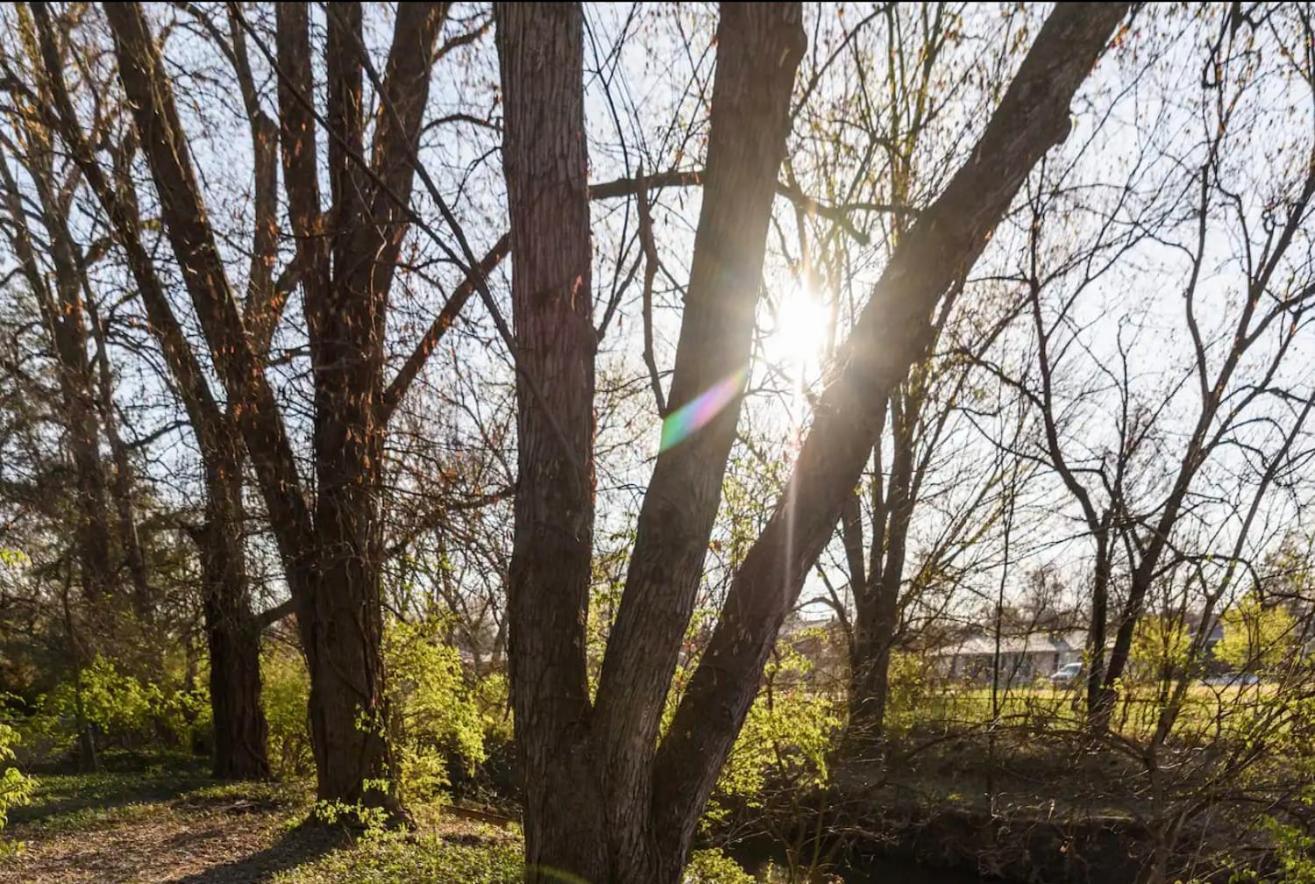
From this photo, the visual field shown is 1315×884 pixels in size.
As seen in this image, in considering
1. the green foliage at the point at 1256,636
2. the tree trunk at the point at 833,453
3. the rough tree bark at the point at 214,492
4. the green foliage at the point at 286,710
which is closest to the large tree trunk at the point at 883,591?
the green foliage at the point at 1256,636

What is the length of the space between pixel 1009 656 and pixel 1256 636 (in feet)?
14.3

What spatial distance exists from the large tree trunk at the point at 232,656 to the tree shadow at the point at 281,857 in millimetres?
2149

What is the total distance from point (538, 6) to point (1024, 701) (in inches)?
193

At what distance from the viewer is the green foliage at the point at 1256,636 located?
14.4 feet

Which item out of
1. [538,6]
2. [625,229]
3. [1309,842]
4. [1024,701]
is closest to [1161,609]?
[1024,701]

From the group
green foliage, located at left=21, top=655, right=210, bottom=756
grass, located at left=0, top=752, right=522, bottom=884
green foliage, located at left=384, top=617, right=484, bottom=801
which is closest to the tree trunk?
grass, located at left=0, top=752, right=522, bottom=884

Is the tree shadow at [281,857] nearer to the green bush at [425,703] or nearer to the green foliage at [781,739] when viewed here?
the green bush at [425,703]

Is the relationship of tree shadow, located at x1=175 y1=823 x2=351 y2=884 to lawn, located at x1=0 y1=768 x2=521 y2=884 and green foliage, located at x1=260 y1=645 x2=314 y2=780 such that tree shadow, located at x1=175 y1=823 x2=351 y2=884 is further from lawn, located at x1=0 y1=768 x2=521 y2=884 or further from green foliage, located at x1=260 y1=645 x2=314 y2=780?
green foliage, located at x1=260 y1=645 x2=314 y2=780

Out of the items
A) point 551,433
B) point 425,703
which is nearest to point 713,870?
point 425,703

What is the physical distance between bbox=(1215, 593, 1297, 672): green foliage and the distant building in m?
1.02

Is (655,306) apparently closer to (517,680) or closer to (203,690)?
(517,680)

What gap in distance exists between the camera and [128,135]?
207 inches

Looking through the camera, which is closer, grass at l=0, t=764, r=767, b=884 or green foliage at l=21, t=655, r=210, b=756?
grass at l=0, t=764, r=767, b=884

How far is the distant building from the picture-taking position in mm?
7441
